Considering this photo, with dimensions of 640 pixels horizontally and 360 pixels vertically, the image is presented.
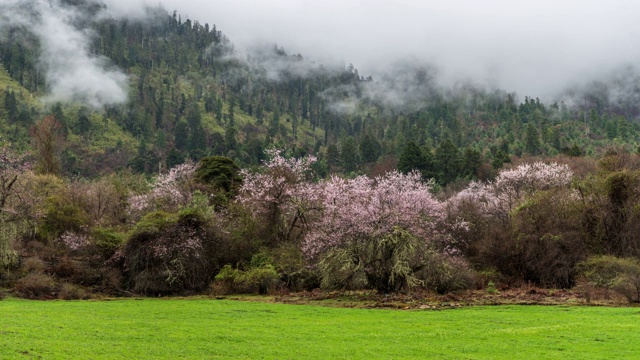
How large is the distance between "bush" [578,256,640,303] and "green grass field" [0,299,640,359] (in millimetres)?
4133

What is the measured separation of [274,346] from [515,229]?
95.9 feet

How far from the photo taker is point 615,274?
108 ft

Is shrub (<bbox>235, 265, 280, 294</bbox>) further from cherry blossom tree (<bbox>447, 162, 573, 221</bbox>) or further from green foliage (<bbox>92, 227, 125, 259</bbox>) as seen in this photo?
cherry blossom tree (<bbox>447, 162, 573, 221</bbox>)

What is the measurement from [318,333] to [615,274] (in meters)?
22.9

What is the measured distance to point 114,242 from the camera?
1524 inches

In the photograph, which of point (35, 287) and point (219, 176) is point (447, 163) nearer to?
point (219, 176)

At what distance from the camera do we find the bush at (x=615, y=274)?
91.8ft

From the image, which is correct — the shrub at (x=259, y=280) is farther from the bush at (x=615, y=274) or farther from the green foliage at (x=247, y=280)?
the bush at (x=615, y=274)

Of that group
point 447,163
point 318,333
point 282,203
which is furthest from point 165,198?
point 447,163

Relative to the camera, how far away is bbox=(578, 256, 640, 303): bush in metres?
28.0

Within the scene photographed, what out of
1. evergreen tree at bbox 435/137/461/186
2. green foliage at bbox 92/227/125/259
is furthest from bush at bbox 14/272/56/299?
evergreen tree at bbox 435/137/461/186

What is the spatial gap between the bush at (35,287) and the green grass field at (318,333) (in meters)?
8.57

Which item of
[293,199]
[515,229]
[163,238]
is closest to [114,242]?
[163,238]

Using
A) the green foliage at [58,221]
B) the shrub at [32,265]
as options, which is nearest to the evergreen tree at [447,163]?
the green foliage at [58,221]
